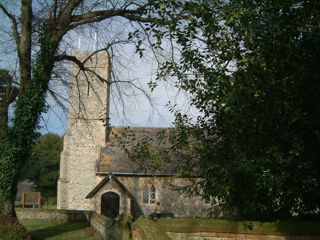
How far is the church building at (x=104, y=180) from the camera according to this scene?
1489 inches

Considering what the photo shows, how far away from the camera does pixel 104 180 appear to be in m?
38.0

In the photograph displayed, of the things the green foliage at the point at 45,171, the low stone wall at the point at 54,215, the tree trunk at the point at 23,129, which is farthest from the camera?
the green foliage at the point at 45,171

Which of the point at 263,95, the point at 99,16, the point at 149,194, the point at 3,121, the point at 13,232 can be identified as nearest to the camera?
the point at 263,95

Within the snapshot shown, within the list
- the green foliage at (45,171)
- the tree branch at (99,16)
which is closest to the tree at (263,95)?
the tree branch at (99,16)

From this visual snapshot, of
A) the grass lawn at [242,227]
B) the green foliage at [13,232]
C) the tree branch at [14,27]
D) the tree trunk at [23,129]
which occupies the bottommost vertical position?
the green foliage at [13,232]

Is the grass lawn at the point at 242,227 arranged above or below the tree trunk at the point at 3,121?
below

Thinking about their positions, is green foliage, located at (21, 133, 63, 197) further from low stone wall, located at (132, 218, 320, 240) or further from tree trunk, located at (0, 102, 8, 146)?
low stone wall, located at (132, 218, 320, 240)

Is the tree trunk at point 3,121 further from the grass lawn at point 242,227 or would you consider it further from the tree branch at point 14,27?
the grass lawn at point 242,227

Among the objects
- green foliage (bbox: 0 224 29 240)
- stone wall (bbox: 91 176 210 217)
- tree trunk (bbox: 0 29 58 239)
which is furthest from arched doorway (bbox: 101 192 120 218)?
green foliage (bbox: 0 224 29 240)

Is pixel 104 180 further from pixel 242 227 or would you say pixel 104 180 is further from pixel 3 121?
pixel 242 227

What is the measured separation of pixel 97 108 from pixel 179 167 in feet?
→ 98.1

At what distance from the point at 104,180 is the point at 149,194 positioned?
4005 millimetres

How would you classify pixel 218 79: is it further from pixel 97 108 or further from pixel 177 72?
pixel 97 108

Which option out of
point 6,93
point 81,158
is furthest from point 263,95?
point 81,158
